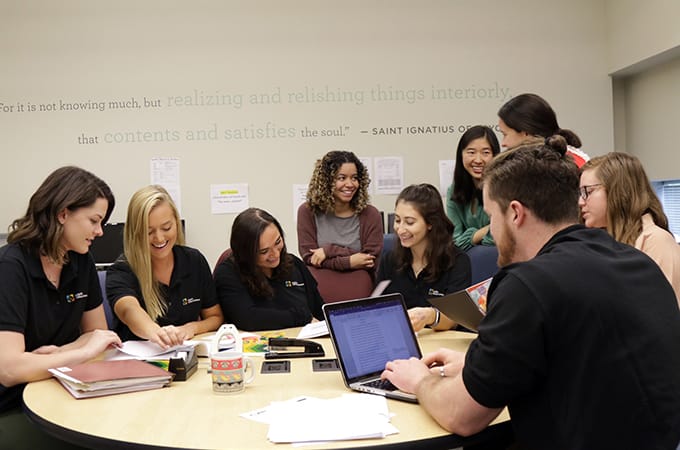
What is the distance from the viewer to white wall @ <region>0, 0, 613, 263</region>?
5.20 meters

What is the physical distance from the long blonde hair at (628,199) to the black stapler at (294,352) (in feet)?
4.06

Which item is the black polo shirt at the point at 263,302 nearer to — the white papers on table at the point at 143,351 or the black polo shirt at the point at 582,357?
the white papers on table at the point at 143,351

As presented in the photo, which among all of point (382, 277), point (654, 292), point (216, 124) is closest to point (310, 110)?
point (216, 124)

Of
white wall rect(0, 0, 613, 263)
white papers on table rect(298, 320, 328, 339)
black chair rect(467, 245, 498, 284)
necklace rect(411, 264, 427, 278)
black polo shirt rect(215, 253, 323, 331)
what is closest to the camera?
white papers on table rect(298, 320, 328, 339)

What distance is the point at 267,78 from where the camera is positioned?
5.27 metres

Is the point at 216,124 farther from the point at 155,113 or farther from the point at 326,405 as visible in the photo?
the point at 326,405

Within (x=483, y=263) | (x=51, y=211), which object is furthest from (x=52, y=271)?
(x=483, y=263)

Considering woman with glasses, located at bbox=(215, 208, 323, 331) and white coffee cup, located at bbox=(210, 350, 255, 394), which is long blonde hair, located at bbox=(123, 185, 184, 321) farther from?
white coffee cup, located at bbox=(210, 350, 255, 394)

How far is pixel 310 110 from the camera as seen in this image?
17.4ft

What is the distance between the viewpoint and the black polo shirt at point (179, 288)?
2625 mm

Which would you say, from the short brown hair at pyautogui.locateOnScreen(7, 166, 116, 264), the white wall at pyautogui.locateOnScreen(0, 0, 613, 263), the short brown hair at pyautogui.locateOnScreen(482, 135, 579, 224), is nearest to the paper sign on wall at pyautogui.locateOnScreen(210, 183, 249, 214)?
the white wall at pyautogui.locateOnScreen(0, 0, 613, 263)

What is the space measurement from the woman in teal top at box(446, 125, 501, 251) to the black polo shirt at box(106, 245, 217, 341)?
139 cm

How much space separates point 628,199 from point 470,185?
3.95 feet

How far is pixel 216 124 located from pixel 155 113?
51 cm
